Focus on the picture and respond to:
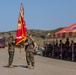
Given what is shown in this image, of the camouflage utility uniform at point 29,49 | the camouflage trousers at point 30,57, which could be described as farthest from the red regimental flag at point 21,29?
the camouflage trousers at point 30,57

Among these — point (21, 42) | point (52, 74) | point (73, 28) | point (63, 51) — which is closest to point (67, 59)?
point (63, 51)

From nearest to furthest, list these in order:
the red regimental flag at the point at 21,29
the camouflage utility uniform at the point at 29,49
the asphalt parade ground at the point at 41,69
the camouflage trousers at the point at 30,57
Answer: the asphalt parade ground at the point at 41,69 < the camouflage trousers at the point at 30,57 < the camouflage utility uniform at the point at 29,49 < the red regimental flag at the point at 21,29

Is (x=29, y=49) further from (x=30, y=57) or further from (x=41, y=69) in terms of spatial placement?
(x=41, y=69)

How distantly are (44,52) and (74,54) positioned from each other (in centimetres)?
703

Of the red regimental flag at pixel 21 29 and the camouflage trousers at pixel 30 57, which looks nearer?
the camouflage trousers at pixel 30 57

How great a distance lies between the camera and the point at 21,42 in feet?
61.7

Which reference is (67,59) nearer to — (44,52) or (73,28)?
(73,28)

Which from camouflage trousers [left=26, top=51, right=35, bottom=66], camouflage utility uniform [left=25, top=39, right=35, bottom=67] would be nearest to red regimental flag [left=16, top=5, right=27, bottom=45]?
camouflage utility uniform [left=25, top=39, right=35, bottom=67]

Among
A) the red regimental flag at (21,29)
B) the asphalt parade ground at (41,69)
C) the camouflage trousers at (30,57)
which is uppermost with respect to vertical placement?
the red regimental flag at (21,29)

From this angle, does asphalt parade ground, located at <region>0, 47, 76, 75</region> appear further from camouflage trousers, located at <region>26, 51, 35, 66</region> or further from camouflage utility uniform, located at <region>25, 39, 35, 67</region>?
camouflage utility uniform, located at <region>25, 39, 35, 67</region>

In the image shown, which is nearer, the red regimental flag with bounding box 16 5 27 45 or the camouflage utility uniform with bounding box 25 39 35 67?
the camouflage utility uniform with bounding box 25 39 35 67

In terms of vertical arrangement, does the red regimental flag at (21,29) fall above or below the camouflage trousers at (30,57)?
above

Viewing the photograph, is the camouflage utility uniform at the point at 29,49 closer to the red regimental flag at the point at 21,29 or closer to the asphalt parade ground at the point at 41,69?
the asphalt parade ground at the point at 41,69

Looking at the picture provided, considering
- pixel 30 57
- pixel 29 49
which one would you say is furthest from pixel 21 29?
pixel 30 57
